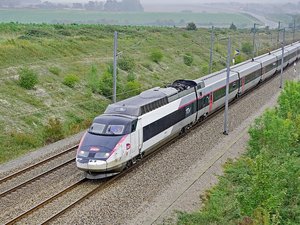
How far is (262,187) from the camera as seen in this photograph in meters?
15.7

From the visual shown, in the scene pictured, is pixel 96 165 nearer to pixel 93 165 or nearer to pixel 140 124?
pixel 93 165

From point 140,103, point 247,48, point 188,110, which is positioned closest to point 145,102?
point 140,103

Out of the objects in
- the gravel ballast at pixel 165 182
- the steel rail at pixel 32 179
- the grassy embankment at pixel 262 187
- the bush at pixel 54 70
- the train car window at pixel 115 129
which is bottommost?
the gravel ballast at pixel 165 182

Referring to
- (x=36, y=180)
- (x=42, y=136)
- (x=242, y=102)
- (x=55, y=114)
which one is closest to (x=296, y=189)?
(x=36, y=180)

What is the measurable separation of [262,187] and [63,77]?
2883 centimetres

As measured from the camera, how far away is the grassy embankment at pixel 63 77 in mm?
29297

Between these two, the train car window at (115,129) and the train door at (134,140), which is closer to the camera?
the train car window at (115,129)

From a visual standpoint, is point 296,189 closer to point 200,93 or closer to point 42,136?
point 200,93

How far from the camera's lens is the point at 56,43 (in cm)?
5212

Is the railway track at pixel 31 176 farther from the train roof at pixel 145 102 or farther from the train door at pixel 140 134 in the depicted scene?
the train door at pixel 140 134

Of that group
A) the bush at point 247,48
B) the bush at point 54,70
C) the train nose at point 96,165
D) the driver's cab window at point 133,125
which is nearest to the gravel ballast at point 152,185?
the train nose at point 96,165

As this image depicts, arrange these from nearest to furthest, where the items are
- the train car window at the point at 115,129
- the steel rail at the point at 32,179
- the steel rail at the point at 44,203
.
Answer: the steel rail at the point at 44,203 < the steel rail at the point at 32,179 < the train car window at the point at 115,129

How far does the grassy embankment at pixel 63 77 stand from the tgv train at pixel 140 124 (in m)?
6.61

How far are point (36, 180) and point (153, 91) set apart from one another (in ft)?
28.7
